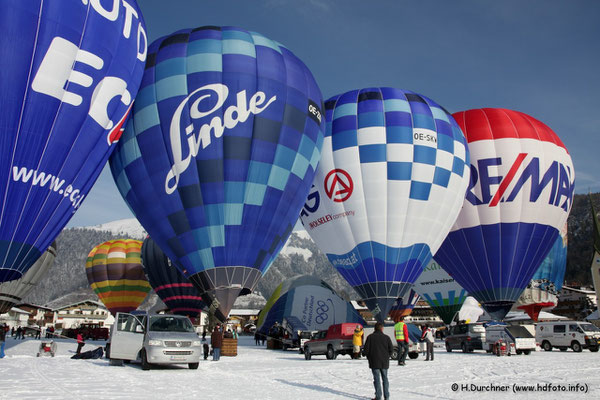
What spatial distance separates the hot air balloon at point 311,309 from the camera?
34.5m

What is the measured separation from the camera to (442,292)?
39625mm

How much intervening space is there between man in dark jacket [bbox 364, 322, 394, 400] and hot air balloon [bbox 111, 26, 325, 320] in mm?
11451

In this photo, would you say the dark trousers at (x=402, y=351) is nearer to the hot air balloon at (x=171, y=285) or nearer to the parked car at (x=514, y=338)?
the parked car at (x=514, y=338)

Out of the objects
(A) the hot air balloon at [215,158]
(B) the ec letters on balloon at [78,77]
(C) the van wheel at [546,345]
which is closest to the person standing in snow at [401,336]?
(A) the hot air balloon at [215,158]

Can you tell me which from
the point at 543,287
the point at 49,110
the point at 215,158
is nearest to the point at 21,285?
the point at 215,158

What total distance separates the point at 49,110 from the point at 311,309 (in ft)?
75.6

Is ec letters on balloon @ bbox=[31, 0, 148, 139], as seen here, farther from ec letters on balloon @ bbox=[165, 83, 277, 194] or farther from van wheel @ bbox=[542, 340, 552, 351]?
van wheel @ bbox=[542, 340, 552, 351]

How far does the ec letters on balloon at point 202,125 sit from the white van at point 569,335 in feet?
59.3

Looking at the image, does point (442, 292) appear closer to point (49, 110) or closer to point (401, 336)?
point (401, 336)

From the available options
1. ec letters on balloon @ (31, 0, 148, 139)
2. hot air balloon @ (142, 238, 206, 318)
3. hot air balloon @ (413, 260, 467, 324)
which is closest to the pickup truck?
ec letters on balloon @ (31, 0, 148, 139)

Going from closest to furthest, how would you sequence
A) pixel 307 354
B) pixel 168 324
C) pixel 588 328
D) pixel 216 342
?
pixel 168 324 → pixel 216 342 → pixel 307 354 → pixel 588 328

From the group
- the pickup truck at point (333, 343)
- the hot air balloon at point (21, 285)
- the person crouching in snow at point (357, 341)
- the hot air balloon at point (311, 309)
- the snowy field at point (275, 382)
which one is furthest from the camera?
the hot air balloon at point (21, 285)

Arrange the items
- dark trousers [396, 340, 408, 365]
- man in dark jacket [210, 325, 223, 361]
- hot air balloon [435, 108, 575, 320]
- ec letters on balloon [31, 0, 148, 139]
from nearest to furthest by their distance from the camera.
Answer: ec letters on balloon [31, 0, 148, 139], dark trousers [396, 340, 408, 365], man in dark jacket [210, 325, 223, 361], hot air balloon [435, 108, 575, 320]

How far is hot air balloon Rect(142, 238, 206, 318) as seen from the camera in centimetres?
4350
